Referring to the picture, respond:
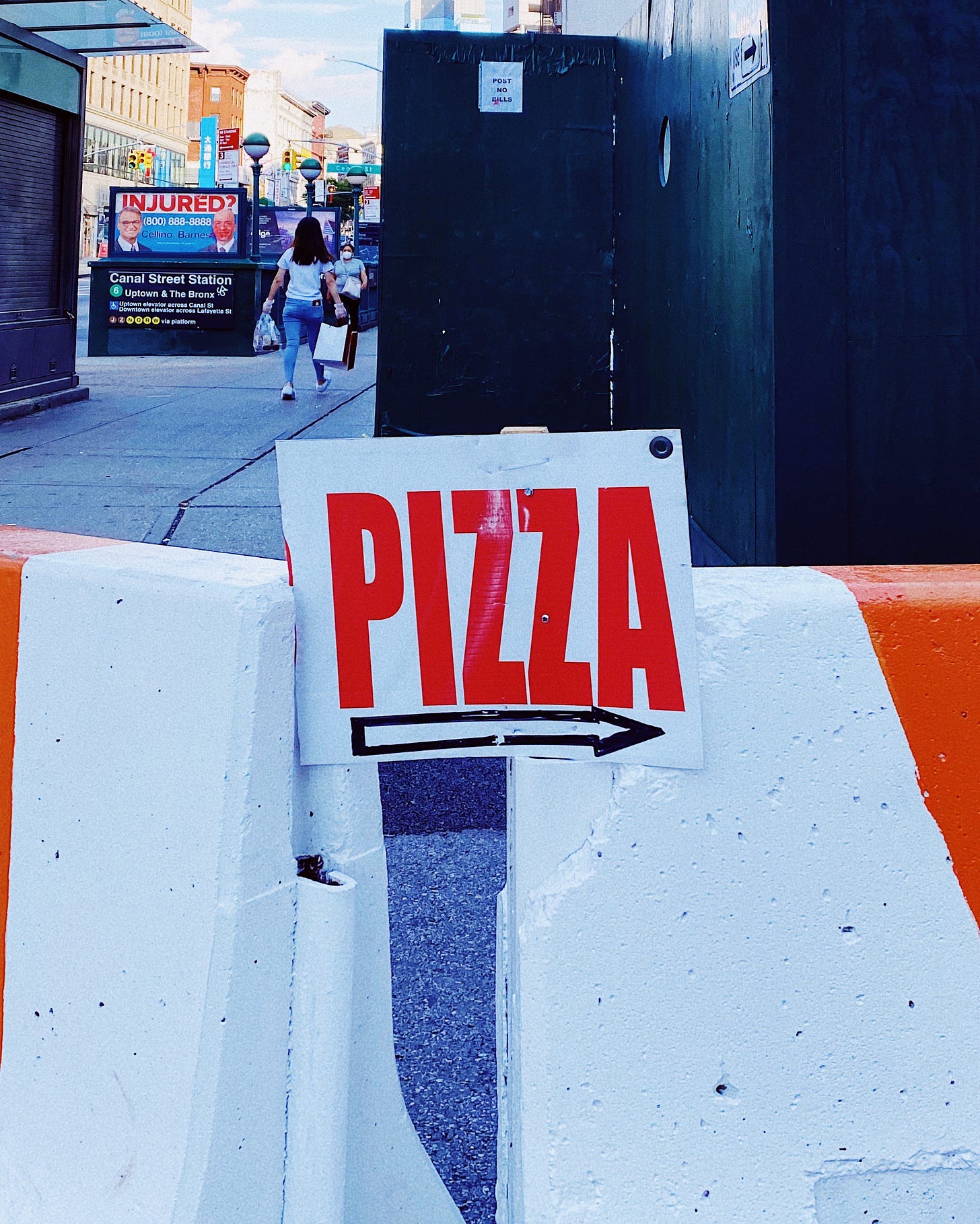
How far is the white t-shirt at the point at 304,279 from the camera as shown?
12898mm

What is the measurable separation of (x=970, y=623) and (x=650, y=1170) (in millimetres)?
918

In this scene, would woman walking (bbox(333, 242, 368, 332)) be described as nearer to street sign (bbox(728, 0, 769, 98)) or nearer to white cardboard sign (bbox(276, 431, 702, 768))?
street sign (bbox(728, 0, 769, 98))

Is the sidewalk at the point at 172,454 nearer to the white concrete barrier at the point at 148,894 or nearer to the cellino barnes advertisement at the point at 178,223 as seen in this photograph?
the white concrete barrier at the point at 148,894

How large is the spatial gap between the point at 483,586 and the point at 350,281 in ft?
44.7

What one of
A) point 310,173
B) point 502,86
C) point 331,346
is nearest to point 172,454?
point 331,346

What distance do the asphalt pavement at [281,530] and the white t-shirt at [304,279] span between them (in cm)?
105

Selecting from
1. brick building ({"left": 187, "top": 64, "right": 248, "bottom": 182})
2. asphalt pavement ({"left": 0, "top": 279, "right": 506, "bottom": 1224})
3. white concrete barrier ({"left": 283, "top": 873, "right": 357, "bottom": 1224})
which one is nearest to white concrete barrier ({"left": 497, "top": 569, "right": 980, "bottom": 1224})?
white concrete barrier ({"left": 283, "top": 873, "right": 357, "bottom": 1224})

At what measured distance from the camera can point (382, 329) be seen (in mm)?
8734

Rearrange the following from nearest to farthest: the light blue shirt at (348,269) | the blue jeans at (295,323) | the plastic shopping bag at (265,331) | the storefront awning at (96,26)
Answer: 1. the storefront awning at (96,26)
2. the blue jeans at (295,323)
3. the plastic shopping bag at (265,331)
4. the light blue shirt at (348,269)

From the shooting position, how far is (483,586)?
185cm

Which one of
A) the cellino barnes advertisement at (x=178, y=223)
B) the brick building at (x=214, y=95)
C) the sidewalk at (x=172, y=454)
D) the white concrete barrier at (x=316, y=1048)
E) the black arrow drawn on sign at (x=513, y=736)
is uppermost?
the brick building at (x=214, y=95)

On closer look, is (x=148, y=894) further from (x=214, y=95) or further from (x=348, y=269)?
(x=214, y=95)

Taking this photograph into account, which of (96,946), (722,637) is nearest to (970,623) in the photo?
(722,637)

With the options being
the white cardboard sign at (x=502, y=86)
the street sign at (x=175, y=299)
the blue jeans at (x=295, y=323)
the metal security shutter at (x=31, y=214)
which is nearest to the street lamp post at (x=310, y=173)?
the street sign at (x=175, y=299)
